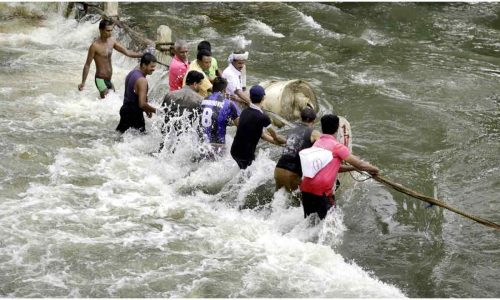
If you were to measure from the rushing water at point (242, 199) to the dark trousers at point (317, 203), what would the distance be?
18 cm

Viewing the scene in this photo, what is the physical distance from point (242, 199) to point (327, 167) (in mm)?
1547

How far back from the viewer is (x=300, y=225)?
21.4 feet

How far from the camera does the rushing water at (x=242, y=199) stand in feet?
18.7

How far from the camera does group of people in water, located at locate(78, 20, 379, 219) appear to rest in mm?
6004

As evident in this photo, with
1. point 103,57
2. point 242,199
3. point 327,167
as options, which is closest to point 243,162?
point 242,199

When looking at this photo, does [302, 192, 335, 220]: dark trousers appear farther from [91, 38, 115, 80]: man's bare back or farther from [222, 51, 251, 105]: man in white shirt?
[91, 38, 115, 80]: man's bare back

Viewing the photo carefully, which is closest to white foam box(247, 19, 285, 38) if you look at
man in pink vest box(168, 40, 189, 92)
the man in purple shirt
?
man in pink vest box(168, 40, 189, 92)

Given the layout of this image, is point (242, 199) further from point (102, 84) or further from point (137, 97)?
point (102, 84)

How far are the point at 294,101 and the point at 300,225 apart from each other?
11.0 ft

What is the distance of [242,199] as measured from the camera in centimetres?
724

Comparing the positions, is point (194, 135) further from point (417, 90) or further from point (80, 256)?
point (417, 90)

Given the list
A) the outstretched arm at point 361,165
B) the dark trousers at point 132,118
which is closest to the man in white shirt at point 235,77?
the dark trousers at point 132,118

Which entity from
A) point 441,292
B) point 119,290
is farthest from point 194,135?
point 441,292

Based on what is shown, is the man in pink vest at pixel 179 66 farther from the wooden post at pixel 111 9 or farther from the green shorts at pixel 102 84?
the wooden post at pixel 111 9
